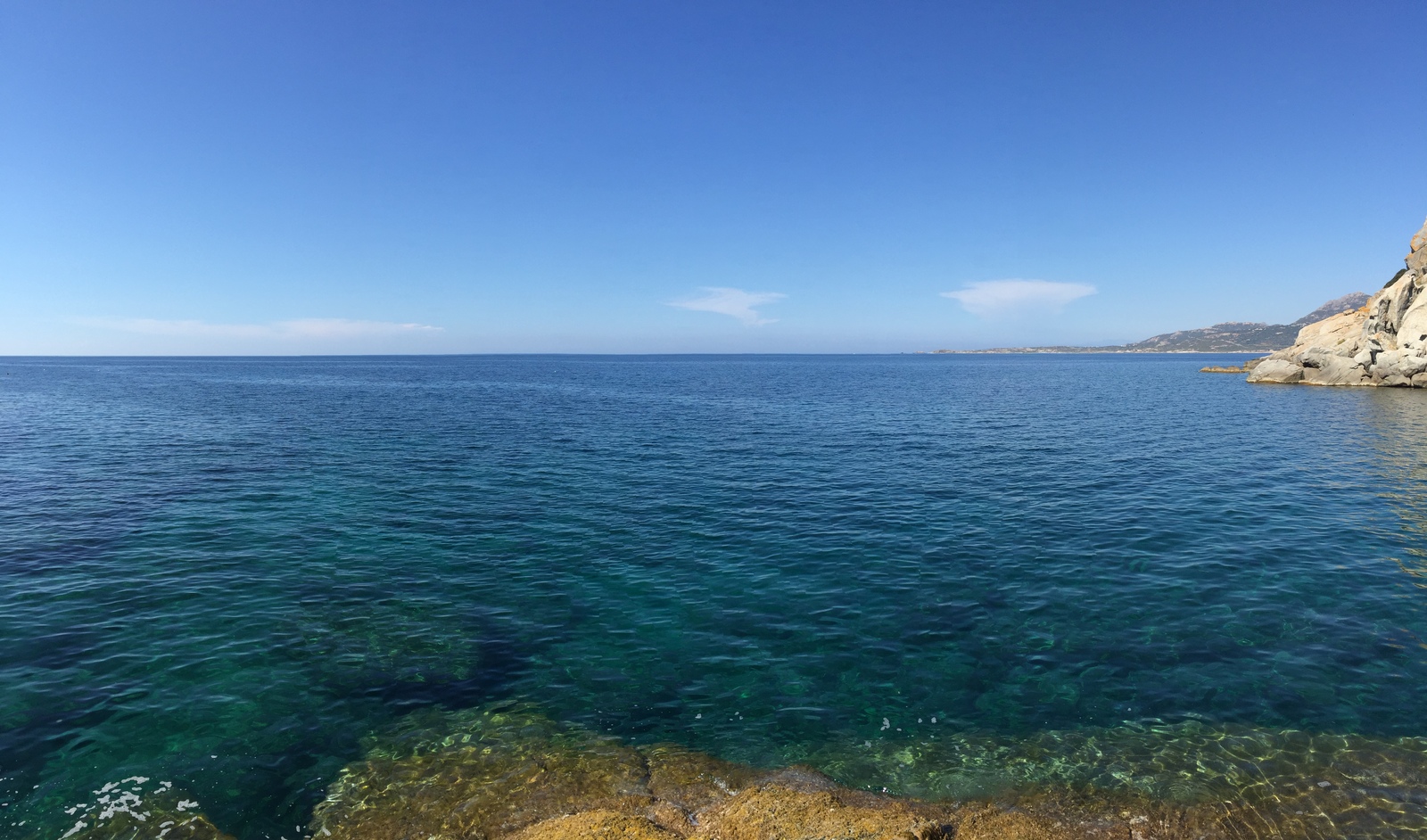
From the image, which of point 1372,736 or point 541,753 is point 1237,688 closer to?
point 1372,736

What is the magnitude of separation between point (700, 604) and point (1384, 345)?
132 meters

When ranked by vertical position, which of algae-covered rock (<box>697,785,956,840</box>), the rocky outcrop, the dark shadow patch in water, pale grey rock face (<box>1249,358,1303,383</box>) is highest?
the rocky outcrop

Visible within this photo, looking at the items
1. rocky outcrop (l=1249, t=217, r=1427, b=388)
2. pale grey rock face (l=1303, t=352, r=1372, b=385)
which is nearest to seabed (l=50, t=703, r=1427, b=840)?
rocky outcrop (l=1249, t=217, r=1427, b=388)

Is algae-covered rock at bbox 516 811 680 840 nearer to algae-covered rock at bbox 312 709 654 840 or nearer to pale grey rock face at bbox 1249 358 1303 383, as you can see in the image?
algae-covered rock at bbox 312 709 654 840

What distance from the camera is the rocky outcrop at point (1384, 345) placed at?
320ft

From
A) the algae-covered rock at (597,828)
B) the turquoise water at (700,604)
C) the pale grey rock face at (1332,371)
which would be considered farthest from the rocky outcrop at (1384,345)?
the algae-covered rock at (597,828)

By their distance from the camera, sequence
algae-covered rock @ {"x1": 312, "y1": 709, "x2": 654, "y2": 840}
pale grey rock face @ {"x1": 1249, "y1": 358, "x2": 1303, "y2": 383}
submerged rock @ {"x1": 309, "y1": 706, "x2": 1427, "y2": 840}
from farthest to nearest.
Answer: pale grey rock face @ {"x1": 1249, "y1": 358, "x2": 1303, "y2": 383} < algae-covered rock @ {"x1": 312, "y1": 709, "x2": 654, "y2": 840} < submerged rock @ {"x1": 309, "y1": 706, "x2": 1427, "y2": 840}

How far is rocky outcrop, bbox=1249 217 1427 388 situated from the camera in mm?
97438

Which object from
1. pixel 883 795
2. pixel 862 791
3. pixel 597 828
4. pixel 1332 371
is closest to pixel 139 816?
pixel 597 828

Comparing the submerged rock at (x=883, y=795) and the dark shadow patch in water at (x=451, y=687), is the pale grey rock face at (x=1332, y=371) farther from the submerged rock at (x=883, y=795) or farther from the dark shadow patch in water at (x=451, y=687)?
the dark shadow patch in water at (x=451, y=687)

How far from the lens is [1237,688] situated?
18250mm

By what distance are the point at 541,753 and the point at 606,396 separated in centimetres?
10508

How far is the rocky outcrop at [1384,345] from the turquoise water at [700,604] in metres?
63.8

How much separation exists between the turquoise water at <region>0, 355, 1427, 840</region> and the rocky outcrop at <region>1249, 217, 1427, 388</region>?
63.8 meters
